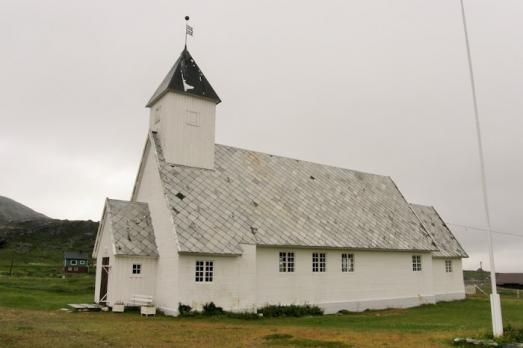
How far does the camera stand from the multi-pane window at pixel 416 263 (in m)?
32.8

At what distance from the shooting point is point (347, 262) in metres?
28.9

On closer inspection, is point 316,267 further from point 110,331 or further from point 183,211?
point 110,331

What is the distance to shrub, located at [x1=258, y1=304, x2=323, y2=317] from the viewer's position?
80.1ft

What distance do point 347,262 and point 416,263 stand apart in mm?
6990

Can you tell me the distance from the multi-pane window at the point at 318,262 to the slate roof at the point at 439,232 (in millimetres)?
12745

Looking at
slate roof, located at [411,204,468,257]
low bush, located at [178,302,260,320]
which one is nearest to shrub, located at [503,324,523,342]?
low bush, located at [178,302,260,320]

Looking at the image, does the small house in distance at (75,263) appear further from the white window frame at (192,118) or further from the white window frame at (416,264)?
the white window frame at (416,264)

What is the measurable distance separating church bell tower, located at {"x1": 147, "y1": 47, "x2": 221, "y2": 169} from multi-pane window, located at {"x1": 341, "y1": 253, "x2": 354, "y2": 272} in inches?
375

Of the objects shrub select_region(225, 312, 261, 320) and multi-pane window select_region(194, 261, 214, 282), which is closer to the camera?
shrub select_region(225, 312, 261, 320)

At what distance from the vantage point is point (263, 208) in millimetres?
27688

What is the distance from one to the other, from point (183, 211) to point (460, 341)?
14442mm

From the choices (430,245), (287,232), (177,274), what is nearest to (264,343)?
(177,274)

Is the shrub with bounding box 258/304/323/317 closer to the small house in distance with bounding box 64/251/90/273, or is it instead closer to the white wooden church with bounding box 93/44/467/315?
the white wooden church with bounding box 93/44/467/315

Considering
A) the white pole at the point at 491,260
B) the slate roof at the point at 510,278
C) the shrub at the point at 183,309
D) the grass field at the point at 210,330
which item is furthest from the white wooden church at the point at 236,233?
the slate roof at the point at 510,278
